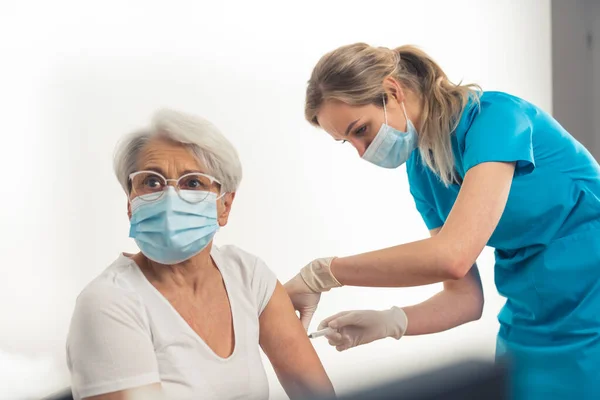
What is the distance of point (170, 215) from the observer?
57.1 inches

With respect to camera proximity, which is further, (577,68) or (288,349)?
(577,68)

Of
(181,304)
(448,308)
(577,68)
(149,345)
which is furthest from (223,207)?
(577,68)

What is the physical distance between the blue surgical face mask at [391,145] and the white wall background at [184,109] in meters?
0.33

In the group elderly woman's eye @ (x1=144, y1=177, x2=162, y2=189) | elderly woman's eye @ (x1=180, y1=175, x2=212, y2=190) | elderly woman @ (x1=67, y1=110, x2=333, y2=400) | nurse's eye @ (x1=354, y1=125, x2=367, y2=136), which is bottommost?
elderly woman @ (x1=67, y1=110, x2=333, y2=400)

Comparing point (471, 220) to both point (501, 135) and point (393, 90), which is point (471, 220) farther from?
point (393, 90)

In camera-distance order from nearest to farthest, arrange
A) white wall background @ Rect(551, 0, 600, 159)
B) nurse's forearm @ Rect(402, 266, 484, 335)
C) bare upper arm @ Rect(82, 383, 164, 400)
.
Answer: bare upper arm @ Rect(82, 383, 164, 400) → nurse's forearm @ Rect(402, 266, 484, 335) → white wall background @ Rect(551, 0, 600, 159)

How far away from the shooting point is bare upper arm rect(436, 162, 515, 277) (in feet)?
4.76

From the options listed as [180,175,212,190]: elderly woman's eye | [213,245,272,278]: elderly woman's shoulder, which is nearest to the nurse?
[213,245,272,278]: elderly woman's shoulder

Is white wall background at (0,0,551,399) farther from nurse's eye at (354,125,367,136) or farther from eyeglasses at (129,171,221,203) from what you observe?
nurse's eye at (354,125,367,136)

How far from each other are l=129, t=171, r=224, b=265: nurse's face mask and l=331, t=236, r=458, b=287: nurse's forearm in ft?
1.05

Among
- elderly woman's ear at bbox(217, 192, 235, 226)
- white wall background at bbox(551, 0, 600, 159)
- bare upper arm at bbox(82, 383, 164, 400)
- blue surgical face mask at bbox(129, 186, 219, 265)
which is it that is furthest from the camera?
white wall background at bbox(551, 0, 600, 159)

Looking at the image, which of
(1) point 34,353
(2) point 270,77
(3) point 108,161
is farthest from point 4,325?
(2) point 270,77

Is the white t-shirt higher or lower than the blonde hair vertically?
lower

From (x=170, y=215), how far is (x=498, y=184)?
678mm
